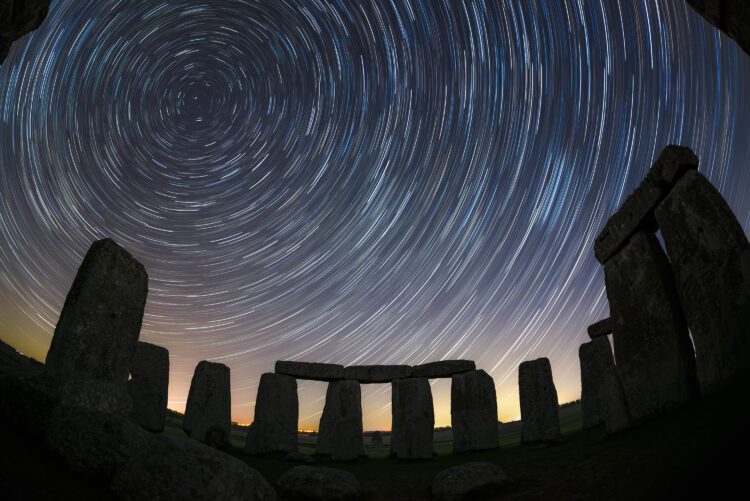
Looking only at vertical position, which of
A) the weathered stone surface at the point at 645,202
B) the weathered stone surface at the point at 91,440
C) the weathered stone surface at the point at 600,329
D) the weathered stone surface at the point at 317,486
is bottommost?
the weathered stone surface at the point at 317,486

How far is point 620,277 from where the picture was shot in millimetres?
7660

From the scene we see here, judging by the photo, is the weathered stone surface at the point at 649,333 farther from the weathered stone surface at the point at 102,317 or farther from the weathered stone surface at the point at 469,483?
the weathered stone surface at the point at 102,317

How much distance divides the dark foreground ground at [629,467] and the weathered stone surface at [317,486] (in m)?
0.58

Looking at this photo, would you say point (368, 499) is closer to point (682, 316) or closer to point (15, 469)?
point (15, 469)

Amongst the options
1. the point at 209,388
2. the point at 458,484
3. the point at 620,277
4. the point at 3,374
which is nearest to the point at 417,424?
the point at 209,388

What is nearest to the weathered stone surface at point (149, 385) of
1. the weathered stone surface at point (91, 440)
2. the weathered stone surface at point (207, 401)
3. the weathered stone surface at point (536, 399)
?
the weathered stone surface at point (207, 401)

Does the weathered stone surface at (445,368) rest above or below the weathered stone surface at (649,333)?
above

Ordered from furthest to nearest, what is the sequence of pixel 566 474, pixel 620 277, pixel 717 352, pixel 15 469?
pixel 620 277 → pixel 566 474 → pixel 717 352 → pixel 15 469

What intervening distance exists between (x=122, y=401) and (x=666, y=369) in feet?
24.0

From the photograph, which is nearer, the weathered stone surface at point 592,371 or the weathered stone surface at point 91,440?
the weathered stone surface at point 91,440

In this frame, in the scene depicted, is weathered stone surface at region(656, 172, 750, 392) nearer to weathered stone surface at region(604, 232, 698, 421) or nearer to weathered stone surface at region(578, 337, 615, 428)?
weathered stone surface at region(604, 232, 698, 421)

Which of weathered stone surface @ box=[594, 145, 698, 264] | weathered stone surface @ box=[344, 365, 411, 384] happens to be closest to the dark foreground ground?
weathered stone surface @ box=[594, 145, 698, 264]

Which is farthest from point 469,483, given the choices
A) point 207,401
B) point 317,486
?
point 207,401

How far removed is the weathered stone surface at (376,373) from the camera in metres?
15.8
